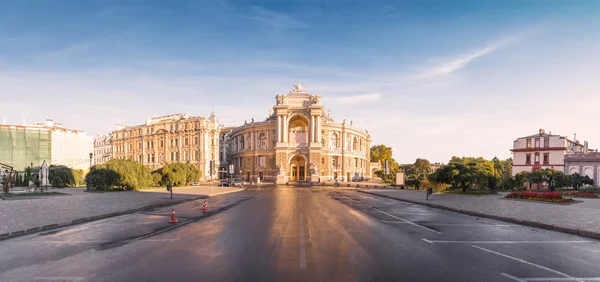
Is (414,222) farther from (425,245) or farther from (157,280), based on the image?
(157,280)

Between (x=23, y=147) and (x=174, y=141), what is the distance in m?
29.3

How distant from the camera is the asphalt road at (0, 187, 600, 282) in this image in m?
6.95

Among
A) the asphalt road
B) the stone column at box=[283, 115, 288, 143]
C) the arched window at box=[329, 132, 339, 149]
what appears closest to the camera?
the asphalt road

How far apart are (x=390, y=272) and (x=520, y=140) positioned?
72.3m

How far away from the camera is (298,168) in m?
76.0

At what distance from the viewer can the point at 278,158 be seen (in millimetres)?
71688

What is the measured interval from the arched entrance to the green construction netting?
50522mm

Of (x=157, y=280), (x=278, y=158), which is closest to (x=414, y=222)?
(x=157, y=280)

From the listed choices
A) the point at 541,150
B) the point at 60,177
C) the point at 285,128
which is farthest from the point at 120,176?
the point at 541,150

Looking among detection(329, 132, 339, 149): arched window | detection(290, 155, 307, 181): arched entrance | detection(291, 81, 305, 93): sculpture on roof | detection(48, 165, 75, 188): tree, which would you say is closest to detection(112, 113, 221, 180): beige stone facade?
detection(290, 155, 307, 181): arched entrance

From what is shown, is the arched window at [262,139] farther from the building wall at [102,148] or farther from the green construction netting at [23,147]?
the building wall at [102,148]

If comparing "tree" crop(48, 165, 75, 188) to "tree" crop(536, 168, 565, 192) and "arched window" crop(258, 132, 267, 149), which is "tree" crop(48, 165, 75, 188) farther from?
"tree" crop(536, 168, 565, 192)

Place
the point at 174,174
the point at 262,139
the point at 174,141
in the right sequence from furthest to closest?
1. the point at 174,141
2. the point at 262,139
3. the point at 174,174

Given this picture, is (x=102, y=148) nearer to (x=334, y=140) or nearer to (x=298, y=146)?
(x=298, y=146)
